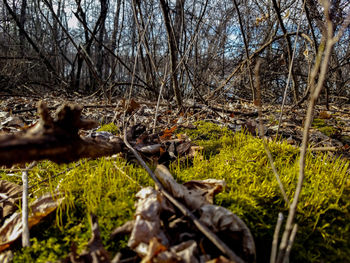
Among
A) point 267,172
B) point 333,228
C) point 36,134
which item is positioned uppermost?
point 36,134

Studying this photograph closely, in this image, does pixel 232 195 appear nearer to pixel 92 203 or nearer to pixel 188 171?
pixel 188 171

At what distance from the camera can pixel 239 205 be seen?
1.21 metres

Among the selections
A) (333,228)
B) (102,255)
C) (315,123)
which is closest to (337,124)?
(315,123)

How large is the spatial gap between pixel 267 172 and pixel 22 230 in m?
1.55

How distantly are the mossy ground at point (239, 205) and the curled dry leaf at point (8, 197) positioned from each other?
13 centimetres

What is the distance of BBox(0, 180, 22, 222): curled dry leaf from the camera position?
1.34m

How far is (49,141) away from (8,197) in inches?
29.2

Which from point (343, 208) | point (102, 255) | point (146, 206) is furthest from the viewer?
point (343, 208)

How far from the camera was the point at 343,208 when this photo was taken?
47.6 inches

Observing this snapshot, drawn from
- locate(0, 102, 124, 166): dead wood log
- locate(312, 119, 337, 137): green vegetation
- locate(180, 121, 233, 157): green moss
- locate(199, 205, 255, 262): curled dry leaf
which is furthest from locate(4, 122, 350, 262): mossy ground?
locate(312, 119, 337, 137): green vegetation

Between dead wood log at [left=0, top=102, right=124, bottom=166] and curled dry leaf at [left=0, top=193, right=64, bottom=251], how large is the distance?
0.30 meters

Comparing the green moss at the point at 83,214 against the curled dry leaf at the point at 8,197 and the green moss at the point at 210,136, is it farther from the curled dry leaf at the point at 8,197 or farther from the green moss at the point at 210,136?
the green moss at the point at 210,136

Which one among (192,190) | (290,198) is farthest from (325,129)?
(192,190)

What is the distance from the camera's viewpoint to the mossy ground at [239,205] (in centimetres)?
103
